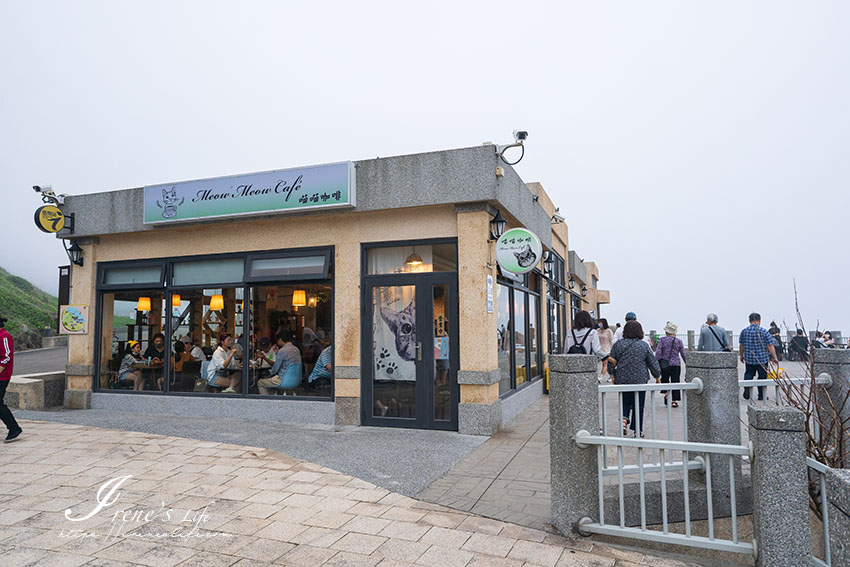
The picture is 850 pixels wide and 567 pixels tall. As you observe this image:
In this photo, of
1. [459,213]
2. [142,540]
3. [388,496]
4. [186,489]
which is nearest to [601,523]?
[388,496]

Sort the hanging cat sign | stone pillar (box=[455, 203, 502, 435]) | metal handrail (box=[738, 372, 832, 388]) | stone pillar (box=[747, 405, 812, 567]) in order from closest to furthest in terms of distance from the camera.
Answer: stone pillar (box=[747, 405, 812, 567]) < metal handrail (box=[738, 372, 832, 388]) < stone pillar (box=[455, 203, 502, 435]) < the hanging cat sign

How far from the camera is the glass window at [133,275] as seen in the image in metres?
10.0

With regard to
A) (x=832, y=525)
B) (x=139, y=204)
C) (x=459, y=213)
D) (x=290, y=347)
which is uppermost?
(x=139, y=204)

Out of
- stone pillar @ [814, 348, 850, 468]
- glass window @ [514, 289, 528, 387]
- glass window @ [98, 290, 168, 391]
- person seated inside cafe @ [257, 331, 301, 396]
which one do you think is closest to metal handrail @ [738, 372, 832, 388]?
stone pillar @ [814, 348, 850, 468]

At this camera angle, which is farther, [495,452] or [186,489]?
[495,452]

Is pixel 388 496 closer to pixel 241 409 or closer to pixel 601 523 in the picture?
pixel 601 523

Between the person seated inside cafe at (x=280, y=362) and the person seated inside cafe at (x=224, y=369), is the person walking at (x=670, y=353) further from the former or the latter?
the person seated inside cafe at (x=224, y=369)

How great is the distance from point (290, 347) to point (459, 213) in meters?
3.76

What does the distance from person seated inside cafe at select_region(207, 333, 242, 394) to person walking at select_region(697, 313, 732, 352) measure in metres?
8.93

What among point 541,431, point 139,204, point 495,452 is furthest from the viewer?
point 139,204

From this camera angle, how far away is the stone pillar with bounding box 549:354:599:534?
4102 mm

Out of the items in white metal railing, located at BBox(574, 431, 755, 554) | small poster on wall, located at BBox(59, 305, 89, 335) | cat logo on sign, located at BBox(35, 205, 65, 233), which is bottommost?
white metal railing, located at BBox(574, 431, 755, 554)

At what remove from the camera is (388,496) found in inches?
196

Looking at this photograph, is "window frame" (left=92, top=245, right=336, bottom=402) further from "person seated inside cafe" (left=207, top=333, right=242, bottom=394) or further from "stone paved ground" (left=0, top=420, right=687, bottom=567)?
"stone paved ground" (left=0, top=420, right=687, bottom=567)
